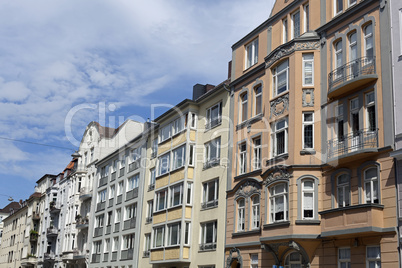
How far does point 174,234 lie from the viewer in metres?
36.5

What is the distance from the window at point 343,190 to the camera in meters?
23.2

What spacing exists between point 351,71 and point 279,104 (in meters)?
4.98

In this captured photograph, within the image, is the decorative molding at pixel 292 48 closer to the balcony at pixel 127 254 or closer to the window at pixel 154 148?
the window at pixel 154 148

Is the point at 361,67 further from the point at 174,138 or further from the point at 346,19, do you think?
the point at 174,138

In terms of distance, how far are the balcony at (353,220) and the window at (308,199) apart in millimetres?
1319

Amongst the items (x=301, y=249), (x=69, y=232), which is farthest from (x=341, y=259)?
(x=69, y=232)

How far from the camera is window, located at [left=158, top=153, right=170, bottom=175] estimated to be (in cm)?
4050

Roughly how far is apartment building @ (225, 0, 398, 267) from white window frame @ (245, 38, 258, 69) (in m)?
0.59

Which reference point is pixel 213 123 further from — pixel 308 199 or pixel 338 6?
pixel 338 6

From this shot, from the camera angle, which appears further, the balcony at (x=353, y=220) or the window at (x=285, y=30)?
the window at (x=285, y=30)

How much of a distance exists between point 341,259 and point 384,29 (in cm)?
1045

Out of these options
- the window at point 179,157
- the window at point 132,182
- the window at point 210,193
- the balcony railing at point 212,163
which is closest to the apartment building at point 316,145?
the window at point 210,193

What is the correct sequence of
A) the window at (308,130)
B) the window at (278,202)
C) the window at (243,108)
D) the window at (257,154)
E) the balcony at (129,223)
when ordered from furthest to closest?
the balcony at (129,223) < the window at (243,108) < the window at (257,154) < the window at (308,130) < the window at (278,202)

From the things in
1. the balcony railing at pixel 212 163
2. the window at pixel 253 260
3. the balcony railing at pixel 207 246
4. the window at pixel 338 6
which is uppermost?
the window at pixel 338 6
